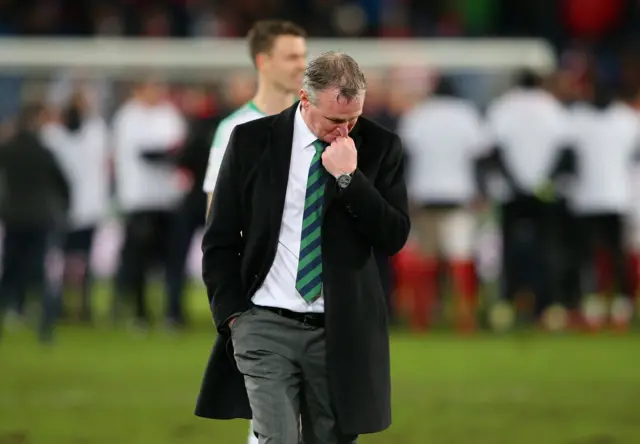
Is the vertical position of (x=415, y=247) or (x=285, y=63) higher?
(x=285, y=63)

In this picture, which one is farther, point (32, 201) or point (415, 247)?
point (415, 247)

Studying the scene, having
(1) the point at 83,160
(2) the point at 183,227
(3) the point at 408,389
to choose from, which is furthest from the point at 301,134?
(1) the point at 83,160

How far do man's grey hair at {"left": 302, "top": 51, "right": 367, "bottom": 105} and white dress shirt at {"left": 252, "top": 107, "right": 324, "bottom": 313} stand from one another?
0.23 metres

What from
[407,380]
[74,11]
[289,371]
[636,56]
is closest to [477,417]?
[407,380]

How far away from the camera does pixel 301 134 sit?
558cm

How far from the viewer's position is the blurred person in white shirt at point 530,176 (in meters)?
15.3

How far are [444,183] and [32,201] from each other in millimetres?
4331

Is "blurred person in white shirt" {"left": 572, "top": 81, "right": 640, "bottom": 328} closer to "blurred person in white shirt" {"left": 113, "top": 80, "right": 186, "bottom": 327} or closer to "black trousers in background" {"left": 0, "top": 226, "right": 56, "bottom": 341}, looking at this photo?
"blurred person in white shirt" {"left": 113, "top": 80, "right": 186, "bottom": 327}

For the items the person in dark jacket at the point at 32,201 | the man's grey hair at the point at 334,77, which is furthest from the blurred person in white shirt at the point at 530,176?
the man's grey hair at the point at 334,77

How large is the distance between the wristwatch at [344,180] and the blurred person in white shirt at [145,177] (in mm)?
10032

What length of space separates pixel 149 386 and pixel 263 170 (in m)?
6.49

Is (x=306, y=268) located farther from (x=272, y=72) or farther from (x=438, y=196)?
(x=438, y=196)

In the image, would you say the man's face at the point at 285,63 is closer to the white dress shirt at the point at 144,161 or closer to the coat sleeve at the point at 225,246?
the coat sleeve at the point at 225,246

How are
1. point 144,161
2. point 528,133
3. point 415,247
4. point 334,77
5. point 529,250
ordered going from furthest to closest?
point 529,250
point 415,247
point 144,161
point 528,133
point 334,77
